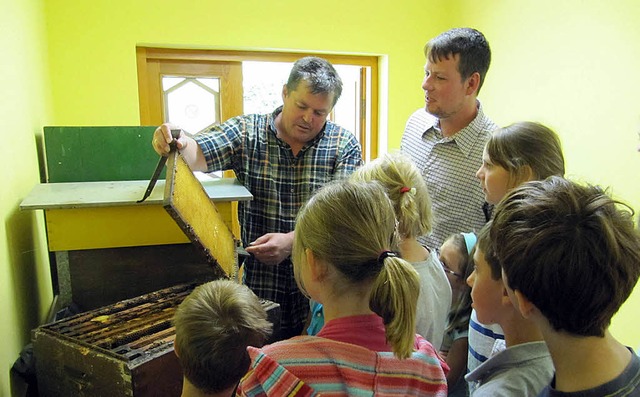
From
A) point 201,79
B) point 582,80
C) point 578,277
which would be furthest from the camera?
point 201,79

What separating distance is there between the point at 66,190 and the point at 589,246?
1.63m

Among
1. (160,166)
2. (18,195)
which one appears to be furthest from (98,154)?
(160,166)

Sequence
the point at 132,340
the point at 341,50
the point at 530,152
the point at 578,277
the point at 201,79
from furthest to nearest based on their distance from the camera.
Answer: the point at 341,50 → the point at 201,79 → the point at 530,152 → the point at 132,340 → the point at 578,277

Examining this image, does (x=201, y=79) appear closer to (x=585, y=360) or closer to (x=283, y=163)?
(x=283, y=163)

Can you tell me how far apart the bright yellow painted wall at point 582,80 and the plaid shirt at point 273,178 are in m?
1.50

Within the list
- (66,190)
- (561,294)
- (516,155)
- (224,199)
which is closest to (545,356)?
(561,294)

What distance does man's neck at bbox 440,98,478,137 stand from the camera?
1.93 metres

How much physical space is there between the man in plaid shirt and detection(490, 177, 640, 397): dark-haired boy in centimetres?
116

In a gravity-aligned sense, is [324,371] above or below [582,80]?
below

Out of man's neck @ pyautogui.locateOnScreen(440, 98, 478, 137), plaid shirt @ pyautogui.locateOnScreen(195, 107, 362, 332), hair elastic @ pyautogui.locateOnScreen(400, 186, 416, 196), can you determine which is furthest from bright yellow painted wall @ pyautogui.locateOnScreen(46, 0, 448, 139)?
hair elastic @ pyautogui.locateOnScreen(400, 186, 416, 196)

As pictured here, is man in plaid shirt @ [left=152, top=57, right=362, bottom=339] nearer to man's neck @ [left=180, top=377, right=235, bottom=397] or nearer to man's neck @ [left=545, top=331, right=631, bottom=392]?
man's neck @ [left=180, top=377, right=235, bottom=397]

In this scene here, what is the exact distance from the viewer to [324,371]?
0.86m

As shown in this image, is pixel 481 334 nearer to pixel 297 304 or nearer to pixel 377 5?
pixel 297 304

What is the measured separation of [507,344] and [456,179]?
953 millimetres
